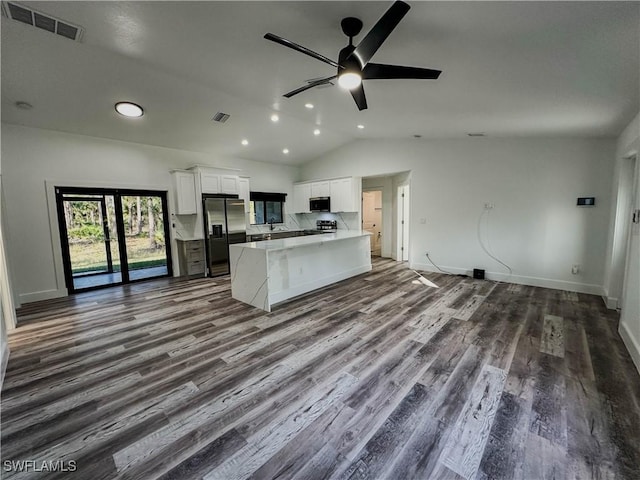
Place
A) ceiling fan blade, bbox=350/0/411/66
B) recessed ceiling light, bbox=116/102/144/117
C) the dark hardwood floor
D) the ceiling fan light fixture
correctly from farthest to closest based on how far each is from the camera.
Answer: recessed ceiling light, bbox=116/102/144/117
the ceiling fan light fixture
ceiling fan blade, bbox=350/0/411/66
the dark hardwood floor

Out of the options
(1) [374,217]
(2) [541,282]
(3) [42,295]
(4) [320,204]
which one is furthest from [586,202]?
(3) [42,295]

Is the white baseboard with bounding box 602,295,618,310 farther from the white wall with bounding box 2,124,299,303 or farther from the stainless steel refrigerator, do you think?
the white wall with bounding box 2,124,299,303

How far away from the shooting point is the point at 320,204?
25.0ft

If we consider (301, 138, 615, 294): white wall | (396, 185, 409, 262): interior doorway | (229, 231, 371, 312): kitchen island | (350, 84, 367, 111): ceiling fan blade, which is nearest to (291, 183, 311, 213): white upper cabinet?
(301, 138, 615, 294): white wall

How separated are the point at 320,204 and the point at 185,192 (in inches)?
138

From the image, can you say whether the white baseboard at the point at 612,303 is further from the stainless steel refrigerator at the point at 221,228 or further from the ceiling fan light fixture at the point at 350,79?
the stainless steel refrigerator at the point at 221,228

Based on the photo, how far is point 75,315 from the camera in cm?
376

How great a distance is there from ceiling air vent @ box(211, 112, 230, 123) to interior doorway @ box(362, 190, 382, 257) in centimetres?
462

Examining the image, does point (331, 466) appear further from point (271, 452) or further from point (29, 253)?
point (29, 253)

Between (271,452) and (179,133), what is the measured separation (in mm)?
5505

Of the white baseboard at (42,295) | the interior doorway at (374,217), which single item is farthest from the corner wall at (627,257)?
the white baseboard at (42,295)

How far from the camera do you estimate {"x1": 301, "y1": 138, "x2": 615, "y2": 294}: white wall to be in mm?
4211

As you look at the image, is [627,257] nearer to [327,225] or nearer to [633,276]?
[633,276]

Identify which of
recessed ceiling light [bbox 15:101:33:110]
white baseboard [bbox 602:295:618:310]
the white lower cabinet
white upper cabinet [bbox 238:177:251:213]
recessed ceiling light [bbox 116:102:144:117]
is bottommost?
white baseboard [bbox 602:295:618:310]
